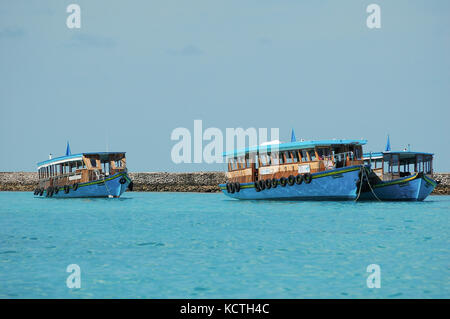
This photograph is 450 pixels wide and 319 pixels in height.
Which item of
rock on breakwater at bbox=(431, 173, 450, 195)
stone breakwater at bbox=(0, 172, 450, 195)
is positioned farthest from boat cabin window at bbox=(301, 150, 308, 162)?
stone breakwater at bbox=(0, 172, 450, 195)

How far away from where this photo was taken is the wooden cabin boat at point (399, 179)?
34.4 meters

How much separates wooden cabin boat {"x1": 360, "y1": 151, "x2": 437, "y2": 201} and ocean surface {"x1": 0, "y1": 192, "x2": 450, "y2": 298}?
6.91 m

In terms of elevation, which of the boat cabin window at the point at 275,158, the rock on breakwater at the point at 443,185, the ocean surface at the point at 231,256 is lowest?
the ocean surface at the point at 231,256

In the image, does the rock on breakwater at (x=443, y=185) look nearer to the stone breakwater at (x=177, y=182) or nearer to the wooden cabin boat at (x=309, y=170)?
the stone breakwater at (x=177, y=182)

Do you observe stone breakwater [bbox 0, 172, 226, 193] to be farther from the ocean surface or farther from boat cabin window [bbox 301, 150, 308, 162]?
the ocean surface

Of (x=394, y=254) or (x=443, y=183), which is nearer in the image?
(x=394, y=254)

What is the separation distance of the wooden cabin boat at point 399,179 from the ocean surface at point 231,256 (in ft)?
22.7

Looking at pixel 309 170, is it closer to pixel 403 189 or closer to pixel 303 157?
pixel 303 157

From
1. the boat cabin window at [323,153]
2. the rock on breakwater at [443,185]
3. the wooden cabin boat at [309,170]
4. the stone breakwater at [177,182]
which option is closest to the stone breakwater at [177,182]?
the stone breakwater at [177,182]

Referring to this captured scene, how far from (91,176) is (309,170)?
1604cm
